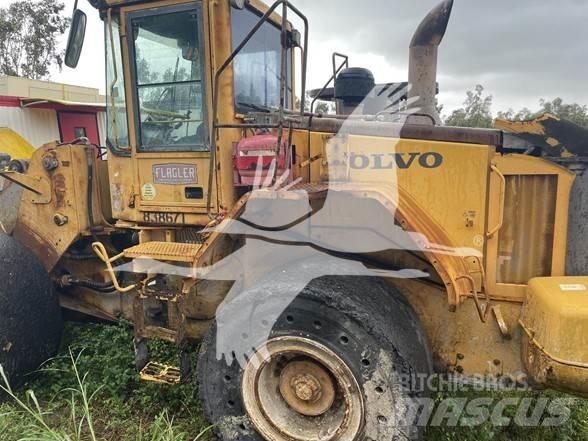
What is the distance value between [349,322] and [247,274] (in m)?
0.85

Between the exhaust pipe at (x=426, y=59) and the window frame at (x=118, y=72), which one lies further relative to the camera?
the exhaust pipe at (x=426, y=59)

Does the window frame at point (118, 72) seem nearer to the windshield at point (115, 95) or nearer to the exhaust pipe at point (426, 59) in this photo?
the windshield at point (115, 95)

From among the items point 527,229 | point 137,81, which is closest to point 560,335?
point 527,229

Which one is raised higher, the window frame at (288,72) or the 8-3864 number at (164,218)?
the window frame at (288,72)

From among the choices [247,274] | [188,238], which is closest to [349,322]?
[247,274]

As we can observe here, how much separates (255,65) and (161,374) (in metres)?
2.14

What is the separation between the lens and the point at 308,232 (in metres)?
2.79

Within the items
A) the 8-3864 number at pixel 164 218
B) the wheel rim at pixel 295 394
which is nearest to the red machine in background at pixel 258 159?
the 8-3864 number at pixel 164 218

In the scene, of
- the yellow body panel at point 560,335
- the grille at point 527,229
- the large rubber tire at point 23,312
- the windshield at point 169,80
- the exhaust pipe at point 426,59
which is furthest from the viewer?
the exhaust pipe at point 426,59

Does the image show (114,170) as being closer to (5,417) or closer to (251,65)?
(251,65)

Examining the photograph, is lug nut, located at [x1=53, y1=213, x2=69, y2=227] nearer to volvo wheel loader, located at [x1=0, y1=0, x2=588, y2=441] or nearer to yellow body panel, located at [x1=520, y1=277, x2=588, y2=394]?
volvo wheel loader, located at [x1=0, y1=0, x2=588, y2=441]

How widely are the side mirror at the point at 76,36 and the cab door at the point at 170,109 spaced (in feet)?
1.03

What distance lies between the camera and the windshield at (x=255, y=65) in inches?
120

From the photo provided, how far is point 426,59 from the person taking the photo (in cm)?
394
